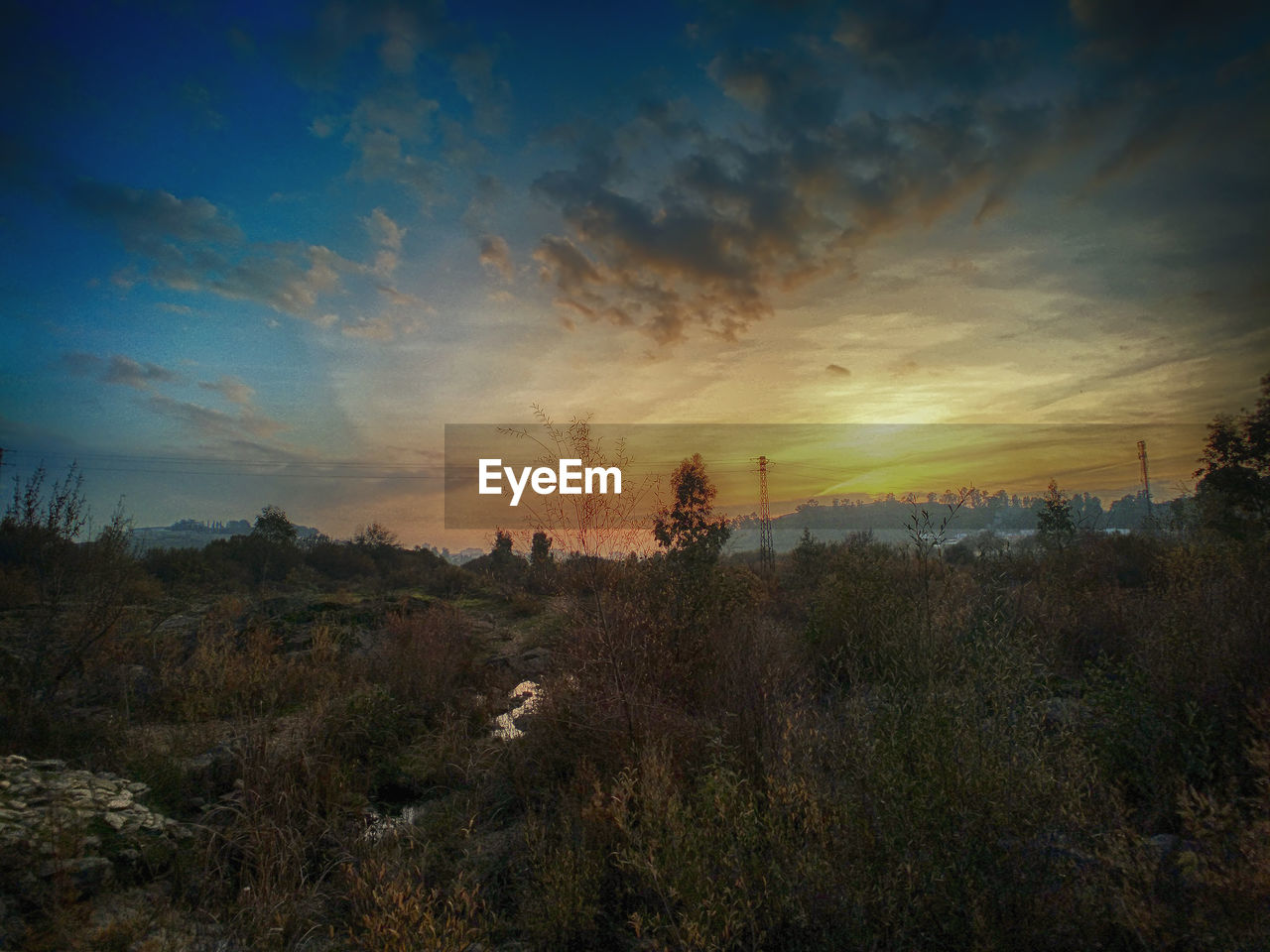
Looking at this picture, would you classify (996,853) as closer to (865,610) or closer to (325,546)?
(865,610)

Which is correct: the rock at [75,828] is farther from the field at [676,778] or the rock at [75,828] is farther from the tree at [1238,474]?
the tree at [1238,474]

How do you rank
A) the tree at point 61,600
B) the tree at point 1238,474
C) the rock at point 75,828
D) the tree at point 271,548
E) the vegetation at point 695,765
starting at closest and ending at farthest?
the vegetation at point 695,765 < the rock at point 75,828 < the tree at point 61,600 < the tree at point 1238,474 < the tree at point 271,548

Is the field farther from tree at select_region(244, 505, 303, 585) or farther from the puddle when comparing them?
tree at select_region(244, 505, 303, 585)

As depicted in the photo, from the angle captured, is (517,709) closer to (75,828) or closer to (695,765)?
(695,765)

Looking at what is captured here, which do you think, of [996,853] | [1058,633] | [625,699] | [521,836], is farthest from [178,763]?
[1058,633]

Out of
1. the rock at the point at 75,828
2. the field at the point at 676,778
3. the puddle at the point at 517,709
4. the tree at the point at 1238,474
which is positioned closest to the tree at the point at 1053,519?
the tree at the point at 1238,474

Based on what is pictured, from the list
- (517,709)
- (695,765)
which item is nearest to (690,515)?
(517,709)
